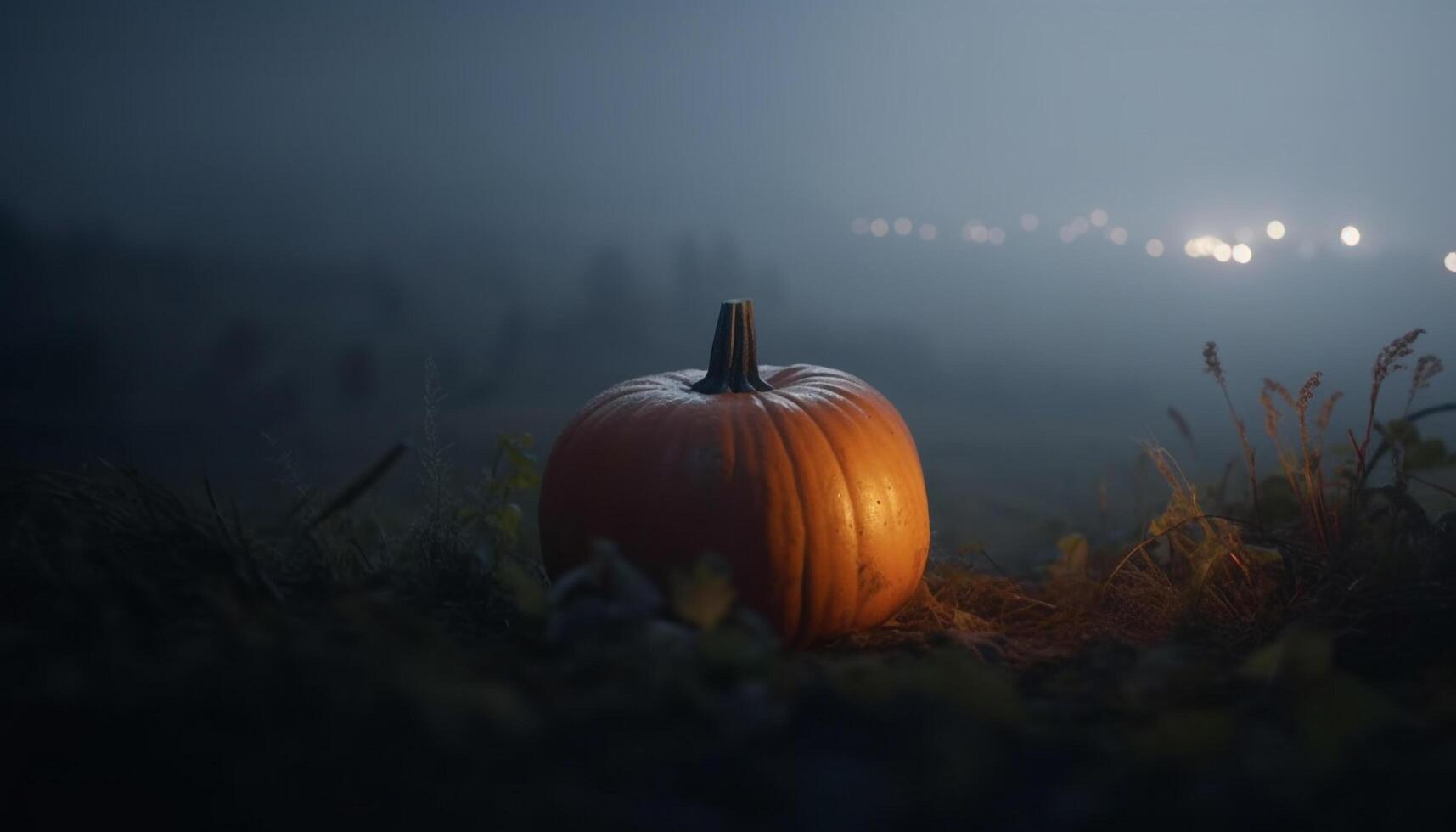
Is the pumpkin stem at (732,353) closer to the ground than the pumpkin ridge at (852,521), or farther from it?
farther from it

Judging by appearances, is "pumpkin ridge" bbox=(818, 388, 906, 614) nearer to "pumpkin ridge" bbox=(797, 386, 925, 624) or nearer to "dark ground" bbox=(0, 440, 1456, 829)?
"pumpkin ridge" bbox=(797, 386, 925, 624)

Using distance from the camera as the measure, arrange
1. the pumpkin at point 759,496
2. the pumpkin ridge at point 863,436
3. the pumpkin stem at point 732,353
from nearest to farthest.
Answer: the pumpkin at point 759,496, the pumpkin ridge at point 863,436, the pumpkin stem at point 732,353

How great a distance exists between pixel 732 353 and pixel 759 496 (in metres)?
0.52

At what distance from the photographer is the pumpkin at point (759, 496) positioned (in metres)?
2.36

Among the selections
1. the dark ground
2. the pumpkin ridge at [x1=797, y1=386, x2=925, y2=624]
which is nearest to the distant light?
the pumpkin ridge at [x1=797, y1=386, x2=925, y2=624]

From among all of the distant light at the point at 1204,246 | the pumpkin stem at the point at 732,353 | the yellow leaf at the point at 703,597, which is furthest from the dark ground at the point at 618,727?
the distant light at the point at 1204,246

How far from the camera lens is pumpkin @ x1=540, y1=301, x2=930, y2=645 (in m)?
2.36

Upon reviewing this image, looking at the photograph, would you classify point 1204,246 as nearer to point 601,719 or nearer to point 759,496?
point 759,496

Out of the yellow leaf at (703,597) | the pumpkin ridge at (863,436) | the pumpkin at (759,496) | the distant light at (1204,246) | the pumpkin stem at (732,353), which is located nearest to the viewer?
the yellow leaf at (703,597)

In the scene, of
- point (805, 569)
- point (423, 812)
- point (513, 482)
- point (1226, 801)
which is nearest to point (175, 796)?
point (423, 812)

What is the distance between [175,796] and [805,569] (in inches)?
60.2

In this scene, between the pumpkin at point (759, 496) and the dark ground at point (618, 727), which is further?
the pumpkin at point (759, 496)

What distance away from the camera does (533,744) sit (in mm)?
1166

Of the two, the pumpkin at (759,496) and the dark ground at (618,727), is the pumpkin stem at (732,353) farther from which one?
the dark ground at (618,727)
